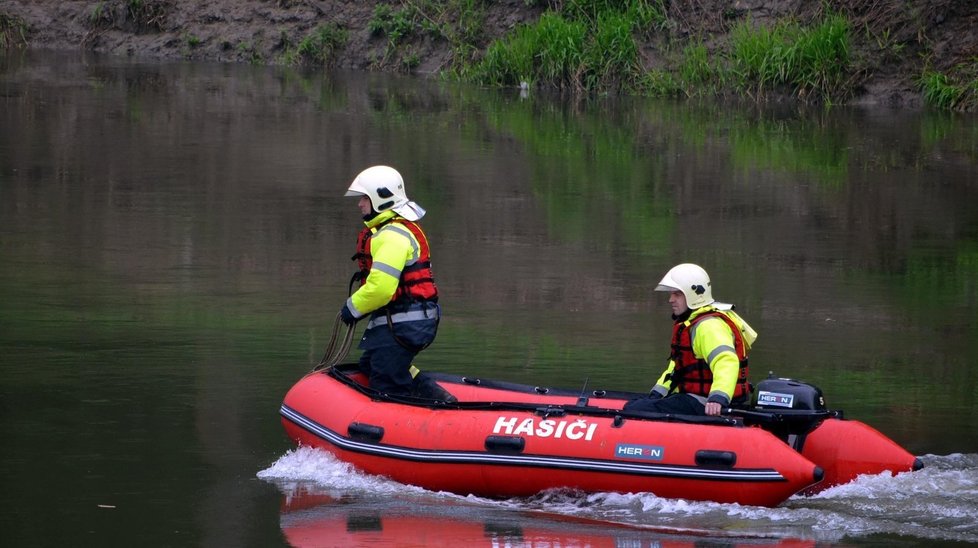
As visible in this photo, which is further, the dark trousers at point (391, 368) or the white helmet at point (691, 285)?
the dark trousers at point (391, 368)

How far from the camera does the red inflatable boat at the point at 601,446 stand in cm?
784

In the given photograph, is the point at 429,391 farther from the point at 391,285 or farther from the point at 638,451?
the point at 638,451

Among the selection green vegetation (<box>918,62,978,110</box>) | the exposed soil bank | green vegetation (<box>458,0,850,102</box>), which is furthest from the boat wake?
the exposed soil bank

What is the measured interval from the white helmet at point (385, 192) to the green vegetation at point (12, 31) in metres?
27.7

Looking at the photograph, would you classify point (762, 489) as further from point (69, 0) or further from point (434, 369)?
point (69, 0)

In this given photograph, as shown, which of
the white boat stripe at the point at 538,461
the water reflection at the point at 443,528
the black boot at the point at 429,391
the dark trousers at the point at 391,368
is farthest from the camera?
the black boot at the point at 429,391

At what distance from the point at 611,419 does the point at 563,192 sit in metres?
10.2

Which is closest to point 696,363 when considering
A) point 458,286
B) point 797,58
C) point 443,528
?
point 443,528

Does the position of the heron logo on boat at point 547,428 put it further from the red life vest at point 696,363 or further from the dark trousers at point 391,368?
the dark trousers at point 391,368

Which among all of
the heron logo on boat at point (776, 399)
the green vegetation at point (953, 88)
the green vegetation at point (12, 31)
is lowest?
the heron logo on boat at point (776, 399)

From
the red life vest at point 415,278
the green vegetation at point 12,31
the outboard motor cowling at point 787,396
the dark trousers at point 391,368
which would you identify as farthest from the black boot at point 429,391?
the green vegetation at point 12,31

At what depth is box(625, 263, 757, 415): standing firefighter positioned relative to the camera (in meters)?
8.28

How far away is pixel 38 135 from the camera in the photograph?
21.6 m

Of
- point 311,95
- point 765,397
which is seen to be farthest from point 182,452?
point 311,95
